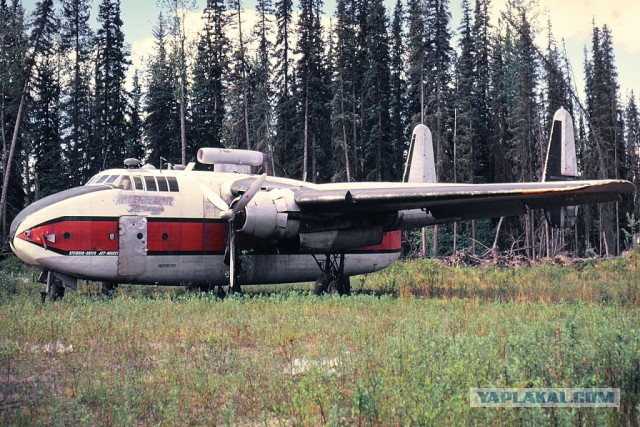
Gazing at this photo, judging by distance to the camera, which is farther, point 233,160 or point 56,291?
point 233,160

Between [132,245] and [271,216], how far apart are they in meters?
3.93

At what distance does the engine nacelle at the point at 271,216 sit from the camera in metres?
17.0

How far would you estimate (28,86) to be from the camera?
43094 millimetres

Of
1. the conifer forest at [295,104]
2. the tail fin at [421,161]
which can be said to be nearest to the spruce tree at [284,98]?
the conifer forest at [295,104]

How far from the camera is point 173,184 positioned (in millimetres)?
17547

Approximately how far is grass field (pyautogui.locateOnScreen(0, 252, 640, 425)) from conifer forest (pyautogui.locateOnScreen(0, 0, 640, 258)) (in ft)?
115

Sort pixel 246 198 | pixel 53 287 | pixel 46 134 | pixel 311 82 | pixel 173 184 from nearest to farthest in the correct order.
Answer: pixel 53 287
pixel 246 198
pixel 173 184
pixel 311 82
pixel 46 134

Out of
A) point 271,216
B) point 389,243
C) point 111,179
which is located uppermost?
point 111,179

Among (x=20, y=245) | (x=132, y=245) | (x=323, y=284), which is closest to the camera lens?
(x=20, y=245)

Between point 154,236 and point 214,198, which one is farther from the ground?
point 214,198

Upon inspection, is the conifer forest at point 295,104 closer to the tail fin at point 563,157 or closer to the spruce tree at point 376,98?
the spruce tree at point 376,98

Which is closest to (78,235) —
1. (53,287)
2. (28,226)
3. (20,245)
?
(28,226)

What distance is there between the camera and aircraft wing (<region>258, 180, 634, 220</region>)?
15.5m

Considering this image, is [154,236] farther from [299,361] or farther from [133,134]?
[133,134]
